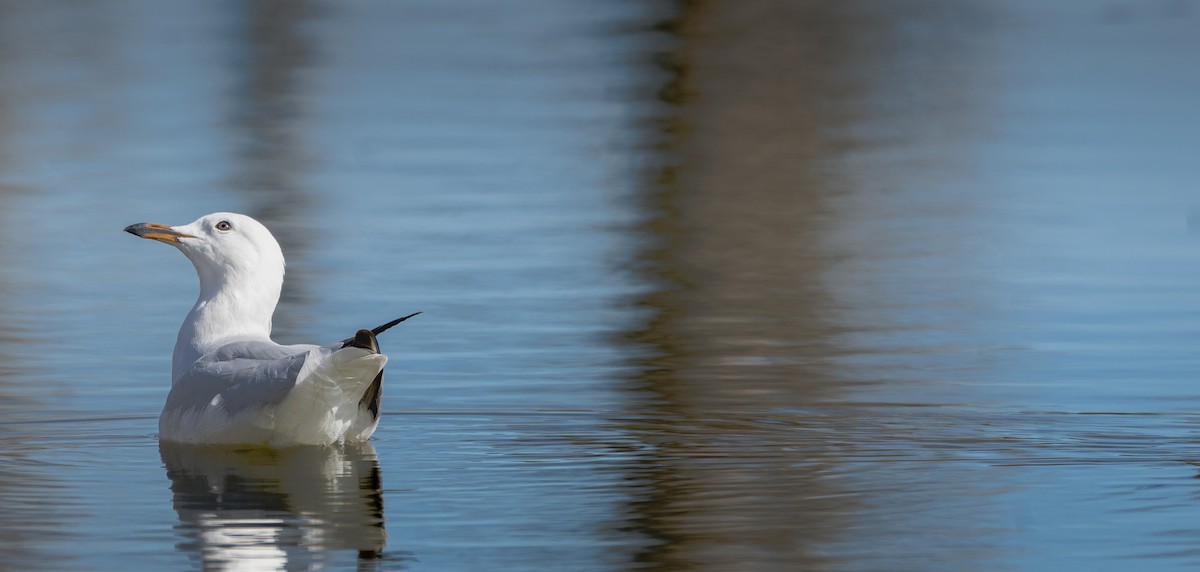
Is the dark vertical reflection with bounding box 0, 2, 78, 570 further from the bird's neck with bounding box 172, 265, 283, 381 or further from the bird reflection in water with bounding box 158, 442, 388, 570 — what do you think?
the bird's neck with bounding box 172, 265, 283, 381

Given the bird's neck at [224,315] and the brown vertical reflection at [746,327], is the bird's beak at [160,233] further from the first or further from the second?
the brown vertical reflection at [746,327]

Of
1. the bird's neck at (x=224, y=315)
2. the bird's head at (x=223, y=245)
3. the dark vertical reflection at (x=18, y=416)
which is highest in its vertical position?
the bird's head at (x=223, y=245)

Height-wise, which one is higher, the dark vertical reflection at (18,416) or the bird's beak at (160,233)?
the bird's beak at (160,233)

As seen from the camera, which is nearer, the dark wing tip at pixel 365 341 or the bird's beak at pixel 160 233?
the dark wing tip at pixel 365 341

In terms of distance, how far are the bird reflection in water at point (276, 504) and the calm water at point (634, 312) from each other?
0.02 meters

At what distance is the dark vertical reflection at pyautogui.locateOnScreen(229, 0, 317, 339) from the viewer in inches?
532

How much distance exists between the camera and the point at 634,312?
11148 millimetres

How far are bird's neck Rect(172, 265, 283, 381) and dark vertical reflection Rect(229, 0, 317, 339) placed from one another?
65.3 inches

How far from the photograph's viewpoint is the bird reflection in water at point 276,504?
6.36m

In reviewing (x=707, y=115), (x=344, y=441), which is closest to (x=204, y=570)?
(x=344, y=441)

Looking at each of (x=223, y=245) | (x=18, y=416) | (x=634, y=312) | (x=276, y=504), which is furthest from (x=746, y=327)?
(x=276, y=504)

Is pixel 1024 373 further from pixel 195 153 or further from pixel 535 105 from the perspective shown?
pixel 535 105

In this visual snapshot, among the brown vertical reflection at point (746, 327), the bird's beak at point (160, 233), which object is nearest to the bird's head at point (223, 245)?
the bird's beak at point (160, 233)

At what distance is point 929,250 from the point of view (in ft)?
43.9
